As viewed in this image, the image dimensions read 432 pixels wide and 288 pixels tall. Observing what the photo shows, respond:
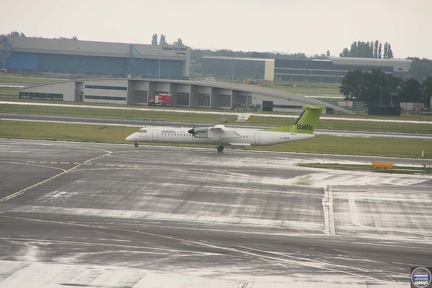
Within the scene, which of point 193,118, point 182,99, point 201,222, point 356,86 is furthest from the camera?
point 356,86

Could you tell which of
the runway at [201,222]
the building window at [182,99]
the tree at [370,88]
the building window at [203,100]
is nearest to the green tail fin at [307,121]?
the runway at [201,222]

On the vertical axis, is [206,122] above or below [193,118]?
below

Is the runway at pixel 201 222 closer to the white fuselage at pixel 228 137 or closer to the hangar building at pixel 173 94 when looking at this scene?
the white fuselage at pixel 228 137

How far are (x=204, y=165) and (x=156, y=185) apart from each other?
11930 millimetres

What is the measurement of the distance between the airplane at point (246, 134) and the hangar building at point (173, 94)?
2513 inches

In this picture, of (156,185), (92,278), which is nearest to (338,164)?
(156,185)

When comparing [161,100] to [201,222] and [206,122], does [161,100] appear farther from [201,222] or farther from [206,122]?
[201,222]

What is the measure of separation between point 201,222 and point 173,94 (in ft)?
332

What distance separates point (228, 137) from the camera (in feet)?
249

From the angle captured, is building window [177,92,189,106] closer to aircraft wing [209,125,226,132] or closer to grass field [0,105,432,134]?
grass field [0,105,432,134]

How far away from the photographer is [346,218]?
46.5m

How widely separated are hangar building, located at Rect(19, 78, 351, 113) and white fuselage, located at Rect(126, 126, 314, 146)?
63685 millimetres

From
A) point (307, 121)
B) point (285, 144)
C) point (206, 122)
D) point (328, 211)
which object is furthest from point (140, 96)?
point (328, 211)

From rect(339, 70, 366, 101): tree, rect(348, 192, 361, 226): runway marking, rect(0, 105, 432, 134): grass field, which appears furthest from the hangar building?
rect(348, 192, 361, 226): runway marking
